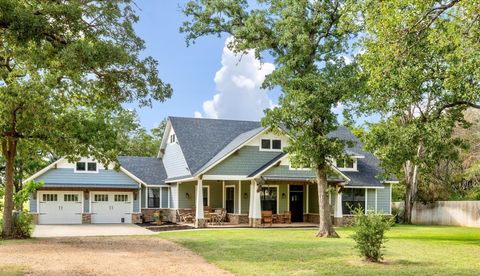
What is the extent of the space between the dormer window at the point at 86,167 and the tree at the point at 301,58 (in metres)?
14.6

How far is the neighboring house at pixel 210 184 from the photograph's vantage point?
100 feet

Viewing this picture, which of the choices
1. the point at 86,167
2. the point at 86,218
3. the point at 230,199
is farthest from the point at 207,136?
the point at 86,218

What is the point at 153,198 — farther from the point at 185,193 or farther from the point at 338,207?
the point at 338,207

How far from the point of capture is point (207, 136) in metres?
34.8

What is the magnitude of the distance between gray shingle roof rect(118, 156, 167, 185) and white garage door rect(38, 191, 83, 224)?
176 inches

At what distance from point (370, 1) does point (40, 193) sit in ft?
85.7

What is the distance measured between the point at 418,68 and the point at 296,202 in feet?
55.4

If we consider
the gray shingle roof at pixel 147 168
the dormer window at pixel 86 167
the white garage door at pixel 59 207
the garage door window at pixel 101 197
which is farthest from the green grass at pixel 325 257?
the gray shingle roof at pixel 147 168

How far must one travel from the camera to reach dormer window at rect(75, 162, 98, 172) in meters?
34.1

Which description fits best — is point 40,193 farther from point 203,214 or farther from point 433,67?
point 433,67

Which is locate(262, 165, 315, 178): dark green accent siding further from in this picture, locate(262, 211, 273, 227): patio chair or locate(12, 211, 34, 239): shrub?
locate(12, 211, 34, 239): shrub

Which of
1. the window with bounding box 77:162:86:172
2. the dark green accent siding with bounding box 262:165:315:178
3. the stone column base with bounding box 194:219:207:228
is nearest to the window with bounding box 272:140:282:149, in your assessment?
the dark green accent siding with bounding box 262:165:315:178

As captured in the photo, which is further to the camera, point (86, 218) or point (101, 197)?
point (101, 197)

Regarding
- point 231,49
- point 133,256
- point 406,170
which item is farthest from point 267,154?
point 133,256
